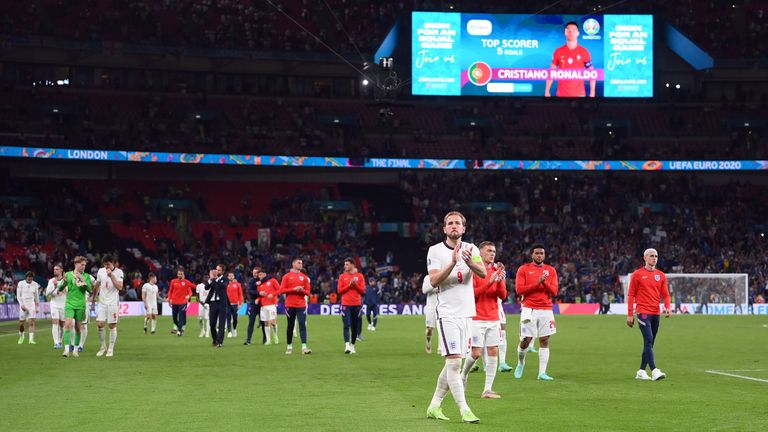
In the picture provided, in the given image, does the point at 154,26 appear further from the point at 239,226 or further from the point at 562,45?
the point at 562,45

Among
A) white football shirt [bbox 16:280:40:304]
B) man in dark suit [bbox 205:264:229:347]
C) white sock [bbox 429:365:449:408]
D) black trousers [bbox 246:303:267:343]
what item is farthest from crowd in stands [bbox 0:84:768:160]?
white sock [bbox 429:365:449:408]

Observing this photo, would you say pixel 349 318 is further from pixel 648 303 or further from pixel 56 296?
pixel 648 303

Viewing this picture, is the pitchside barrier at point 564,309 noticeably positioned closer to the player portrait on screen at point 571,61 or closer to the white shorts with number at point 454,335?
the player portrait on screen at point 571,61

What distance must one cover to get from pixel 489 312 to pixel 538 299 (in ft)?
6.25

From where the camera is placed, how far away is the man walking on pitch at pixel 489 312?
15.6 m

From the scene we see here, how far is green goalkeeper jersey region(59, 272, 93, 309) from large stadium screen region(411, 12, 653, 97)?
37.1m

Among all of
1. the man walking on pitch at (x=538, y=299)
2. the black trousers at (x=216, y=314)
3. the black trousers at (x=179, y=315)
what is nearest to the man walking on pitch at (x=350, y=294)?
the black trousers at (x=216, y=314)

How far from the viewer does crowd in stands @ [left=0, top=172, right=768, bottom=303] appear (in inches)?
2297

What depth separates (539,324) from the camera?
1817 cm

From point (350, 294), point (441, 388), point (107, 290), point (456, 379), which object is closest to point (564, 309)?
point (350, 294)

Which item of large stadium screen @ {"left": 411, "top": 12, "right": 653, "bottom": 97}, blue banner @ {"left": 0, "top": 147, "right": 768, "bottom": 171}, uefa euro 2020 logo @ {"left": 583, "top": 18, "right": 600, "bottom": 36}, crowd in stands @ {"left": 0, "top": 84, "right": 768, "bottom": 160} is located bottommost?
blue banner @ {"left": 0, "top": 147, "right": 768, "bottom": 171}

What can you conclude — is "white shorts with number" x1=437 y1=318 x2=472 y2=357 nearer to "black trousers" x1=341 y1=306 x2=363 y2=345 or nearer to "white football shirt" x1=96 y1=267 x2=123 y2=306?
"black trousers" x1=341 y1=306 x2=363 y2=345

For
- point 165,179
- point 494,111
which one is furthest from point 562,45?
point 165,179

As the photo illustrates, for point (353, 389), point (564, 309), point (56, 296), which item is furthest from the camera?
point (564, 309)
